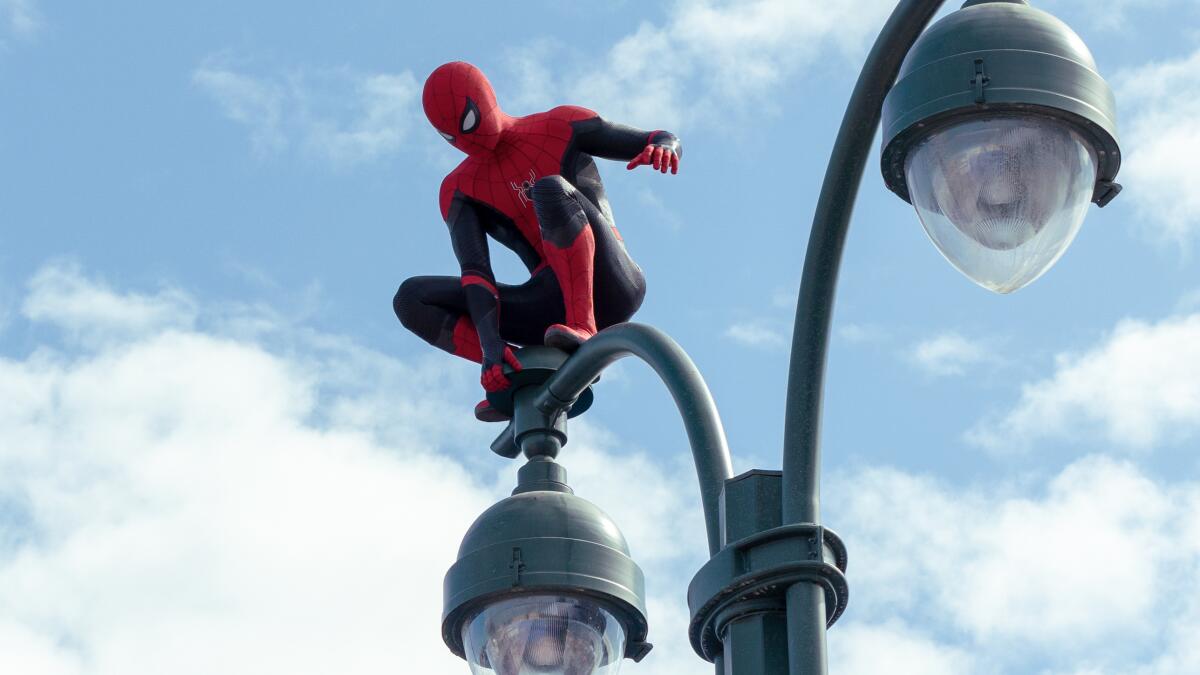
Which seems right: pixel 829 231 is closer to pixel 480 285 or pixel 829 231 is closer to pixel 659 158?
pixel 659 158

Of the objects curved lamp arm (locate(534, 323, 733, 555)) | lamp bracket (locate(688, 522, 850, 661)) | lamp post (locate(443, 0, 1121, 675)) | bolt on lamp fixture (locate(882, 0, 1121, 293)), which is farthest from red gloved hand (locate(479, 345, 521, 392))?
bolt on lamp fixture (locate(882, 0, 1121, 293))

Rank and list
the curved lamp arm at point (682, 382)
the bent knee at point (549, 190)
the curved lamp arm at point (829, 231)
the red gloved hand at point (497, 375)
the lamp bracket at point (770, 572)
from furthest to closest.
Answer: the bent knee at point (549, 190) → the red gloved hand at point (497, 375) → the curved lamp arm at point (682, 382) → the curved lamp arm at point (829, 231) → the lamp bracket at point (770, 572)

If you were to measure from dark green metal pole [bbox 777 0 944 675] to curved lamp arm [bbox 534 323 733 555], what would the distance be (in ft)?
1.14

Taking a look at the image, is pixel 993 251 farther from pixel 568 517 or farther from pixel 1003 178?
pixel 568 517

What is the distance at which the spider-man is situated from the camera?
Result: 21.7ft

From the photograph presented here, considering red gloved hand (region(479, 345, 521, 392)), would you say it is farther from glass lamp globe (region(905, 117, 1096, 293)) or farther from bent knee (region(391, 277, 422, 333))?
glass lamp globe (region(905, 117, 1096, 293))

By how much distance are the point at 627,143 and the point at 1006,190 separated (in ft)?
9.34

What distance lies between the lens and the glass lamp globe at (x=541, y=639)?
5102mm

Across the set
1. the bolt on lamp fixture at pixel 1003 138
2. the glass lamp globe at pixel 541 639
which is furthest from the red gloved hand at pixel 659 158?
the bolt on lamp fixture at pixel 1003 138

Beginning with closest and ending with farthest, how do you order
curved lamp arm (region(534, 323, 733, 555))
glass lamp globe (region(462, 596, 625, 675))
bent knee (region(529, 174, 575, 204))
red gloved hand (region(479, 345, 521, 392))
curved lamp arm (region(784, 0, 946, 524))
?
curved lamp arm (region(784, 0, 946, 524))
curved lamp arm (region(534, 323, 733, 555))
glass lamp globe (region(462, 596, 625, 675))
red gloved hand (region(479, 345, 521, 392))
bent knee (region(529, 174, 575, 204))

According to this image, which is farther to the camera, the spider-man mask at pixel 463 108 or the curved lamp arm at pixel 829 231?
the spider-man mask at pixel 463 108

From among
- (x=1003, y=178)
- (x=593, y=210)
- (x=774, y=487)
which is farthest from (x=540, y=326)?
(x=1003, y=178)

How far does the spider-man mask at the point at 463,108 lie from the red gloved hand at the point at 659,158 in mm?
789

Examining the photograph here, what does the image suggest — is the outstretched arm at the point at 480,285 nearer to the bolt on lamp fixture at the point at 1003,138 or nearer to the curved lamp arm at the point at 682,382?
the curved lamp arm at the point at 682,382
